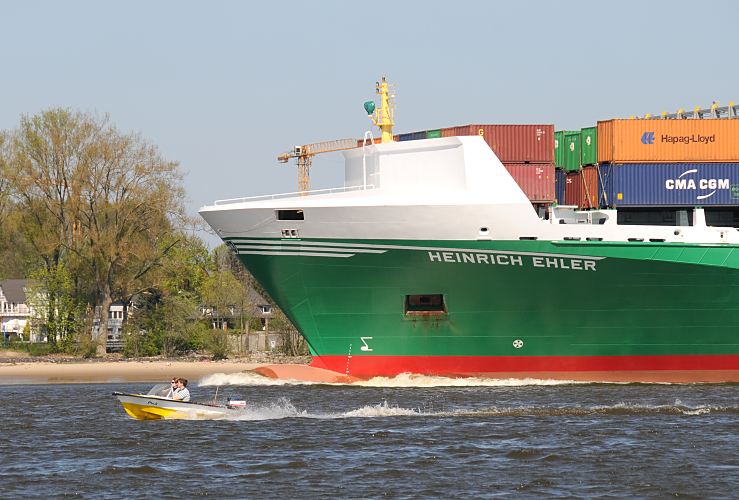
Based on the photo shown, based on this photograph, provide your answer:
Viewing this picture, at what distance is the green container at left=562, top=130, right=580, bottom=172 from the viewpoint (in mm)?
56875

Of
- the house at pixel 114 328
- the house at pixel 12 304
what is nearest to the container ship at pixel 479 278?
the house at pixel 114 328

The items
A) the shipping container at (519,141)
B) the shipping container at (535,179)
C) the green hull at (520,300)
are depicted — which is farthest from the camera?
the shipping container at (519,141)

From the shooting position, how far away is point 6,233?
93.1 meters

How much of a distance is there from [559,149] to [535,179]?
134 inches

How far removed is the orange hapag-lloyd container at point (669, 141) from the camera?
5531 centimetres

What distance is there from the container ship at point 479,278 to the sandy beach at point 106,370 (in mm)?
17231

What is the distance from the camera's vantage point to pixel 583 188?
185ft

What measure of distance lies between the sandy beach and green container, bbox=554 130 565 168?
23152 millimetres

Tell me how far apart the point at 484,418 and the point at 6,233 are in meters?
59.5

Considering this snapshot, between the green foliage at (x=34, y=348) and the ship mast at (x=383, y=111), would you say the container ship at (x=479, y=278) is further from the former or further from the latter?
the green foliage at (x=34, y=348)

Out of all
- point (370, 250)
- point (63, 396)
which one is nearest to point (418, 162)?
point (370, 250)

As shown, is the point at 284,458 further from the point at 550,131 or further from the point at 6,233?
the point at 6,233

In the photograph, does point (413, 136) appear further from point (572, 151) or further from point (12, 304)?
point (12, 304)

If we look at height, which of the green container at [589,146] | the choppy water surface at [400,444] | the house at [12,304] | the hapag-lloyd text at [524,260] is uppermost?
the green container at [589,146]
